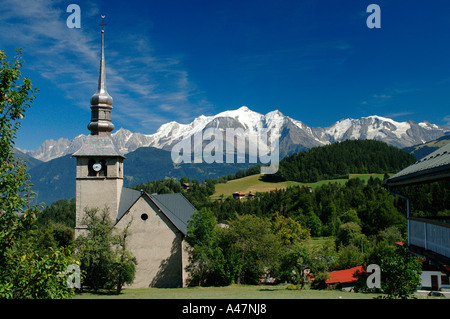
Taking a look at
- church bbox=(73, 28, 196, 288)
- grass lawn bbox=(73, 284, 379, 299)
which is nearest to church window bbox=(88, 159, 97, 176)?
church bbox=(73, 28, 196, 288)

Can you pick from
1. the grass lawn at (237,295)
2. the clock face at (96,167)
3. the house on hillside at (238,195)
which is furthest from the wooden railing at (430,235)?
the house on hillside at (238,195)

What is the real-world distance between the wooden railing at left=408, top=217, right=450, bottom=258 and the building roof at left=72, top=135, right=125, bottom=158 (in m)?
33.2

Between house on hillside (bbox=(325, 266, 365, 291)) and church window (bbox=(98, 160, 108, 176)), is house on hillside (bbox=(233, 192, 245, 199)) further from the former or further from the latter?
church window (bbox=(98, 160, 108, 176))

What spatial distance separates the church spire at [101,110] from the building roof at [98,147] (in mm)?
796

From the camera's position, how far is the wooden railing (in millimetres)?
9562

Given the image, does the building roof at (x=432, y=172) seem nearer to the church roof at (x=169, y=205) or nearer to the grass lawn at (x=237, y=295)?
the grass lawn at (x=237, y=295)

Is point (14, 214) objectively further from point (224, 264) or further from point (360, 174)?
point (360, 174)

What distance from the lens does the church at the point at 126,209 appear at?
39375mm

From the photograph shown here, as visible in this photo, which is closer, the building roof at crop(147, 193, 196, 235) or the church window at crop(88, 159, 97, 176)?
the church window at crop(88, 159, 97, 176)

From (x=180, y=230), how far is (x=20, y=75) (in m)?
32.9
